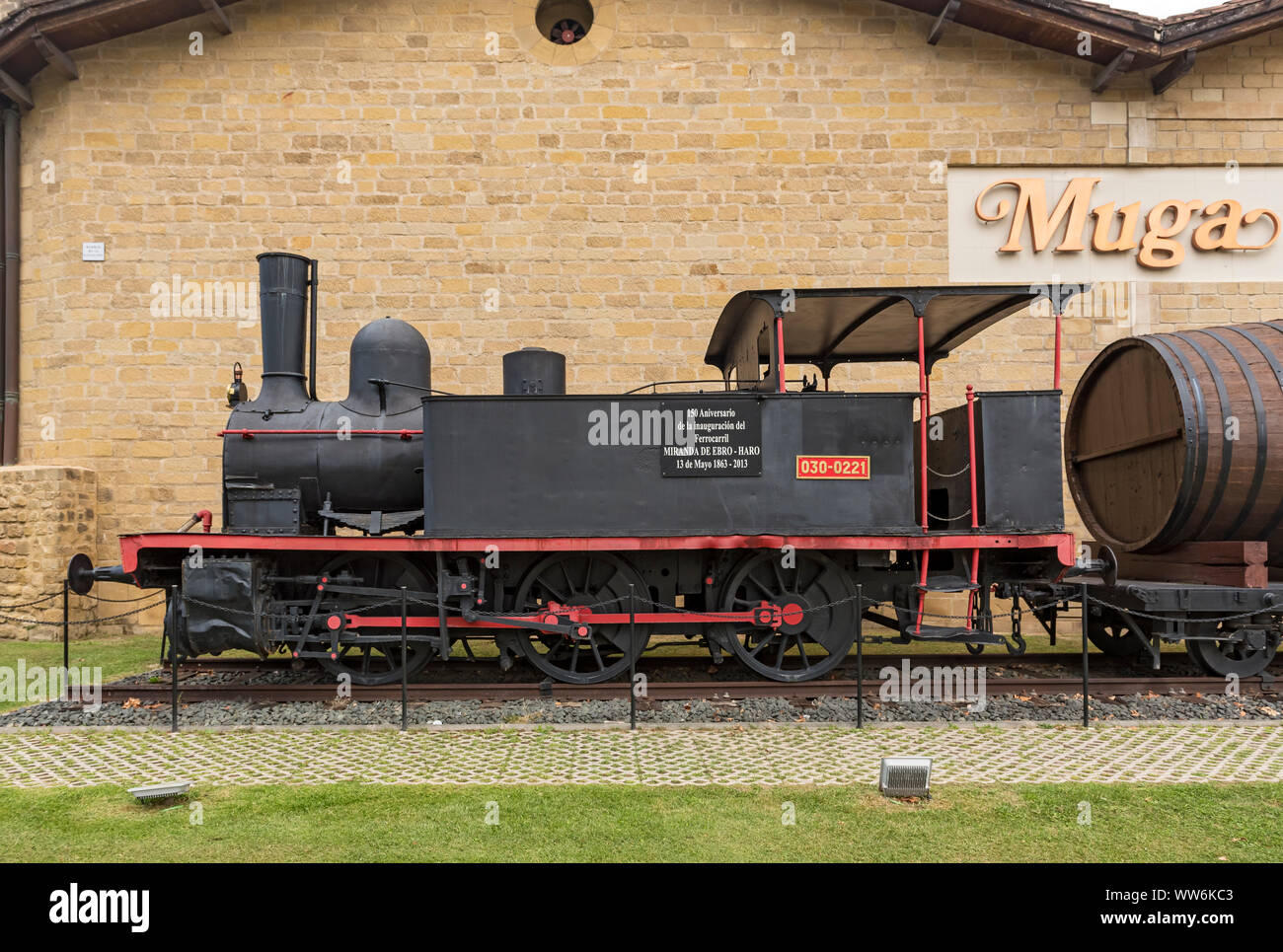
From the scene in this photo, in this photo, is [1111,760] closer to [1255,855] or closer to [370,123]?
[1255,855]

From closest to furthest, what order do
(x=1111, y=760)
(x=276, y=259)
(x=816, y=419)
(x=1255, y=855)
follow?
(x=1255, y=855) → (x=1111, y=760) → (x=816, y=419) → (x=276, y=259)

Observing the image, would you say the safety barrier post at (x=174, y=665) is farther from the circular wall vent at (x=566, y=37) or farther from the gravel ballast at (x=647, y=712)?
the circular wall vent at (x=566, y=37)

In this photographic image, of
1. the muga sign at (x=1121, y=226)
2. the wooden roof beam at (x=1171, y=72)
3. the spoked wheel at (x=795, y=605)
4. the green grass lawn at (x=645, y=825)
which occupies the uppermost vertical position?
the wooden roof beam at (x=1171, y=72)

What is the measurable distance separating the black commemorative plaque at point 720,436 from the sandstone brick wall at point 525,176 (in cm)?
463

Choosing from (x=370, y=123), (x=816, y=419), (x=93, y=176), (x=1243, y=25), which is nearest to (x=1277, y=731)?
(x=816, y=419)

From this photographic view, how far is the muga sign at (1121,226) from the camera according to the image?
11.5 m

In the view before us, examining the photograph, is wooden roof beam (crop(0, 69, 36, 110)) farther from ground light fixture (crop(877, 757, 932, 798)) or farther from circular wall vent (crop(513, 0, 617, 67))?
ground light fixture (crop(877, 757, 932, 798))

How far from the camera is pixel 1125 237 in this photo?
453 inches

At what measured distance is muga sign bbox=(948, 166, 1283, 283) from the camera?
37.8 ft

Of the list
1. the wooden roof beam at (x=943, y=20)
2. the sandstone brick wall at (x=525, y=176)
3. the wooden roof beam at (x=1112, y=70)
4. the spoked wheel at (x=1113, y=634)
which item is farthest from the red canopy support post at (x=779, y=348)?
the wooden roof beam at (x=1112, y=70)

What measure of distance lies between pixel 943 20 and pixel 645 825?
1094 cm

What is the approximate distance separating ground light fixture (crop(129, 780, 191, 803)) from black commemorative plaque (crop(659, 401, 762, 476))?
3.93 meters

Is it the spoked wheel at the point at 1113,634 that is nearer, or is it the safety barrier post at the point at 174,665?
the safety barrier post at the point at 174,665

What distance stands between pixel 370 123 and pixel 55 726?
8.25 m
